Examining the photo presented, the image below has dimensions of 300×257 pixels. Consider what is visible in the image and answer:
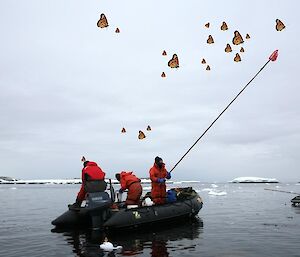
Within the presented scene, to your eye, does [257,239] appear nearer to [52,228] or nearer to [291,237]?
[291,237]

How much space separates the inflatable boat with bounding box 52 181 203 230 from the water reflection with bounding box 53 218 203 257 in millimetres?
394

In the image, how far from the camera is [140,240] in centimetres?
1294

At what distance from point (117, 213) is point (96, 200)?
4.24 ft

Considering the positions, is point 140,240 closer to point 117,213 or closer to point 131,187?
point 117,213

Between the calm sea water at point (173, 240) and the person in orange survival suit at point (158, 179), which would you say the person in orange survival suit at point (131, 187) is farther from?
the calm sea water at point (173, 240)

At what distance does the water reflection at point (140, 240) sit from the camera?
36.6ft

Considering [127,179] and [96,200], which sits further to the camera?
[127,179]

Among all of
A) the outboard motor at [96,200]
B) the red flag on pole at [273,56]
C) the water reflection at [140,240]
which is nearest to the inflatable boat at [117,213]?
the outboard motor at [96,200]

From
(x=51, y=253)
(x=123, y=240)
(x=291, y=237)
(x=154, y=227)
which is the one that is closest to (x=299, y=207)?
(x=291, y=237)

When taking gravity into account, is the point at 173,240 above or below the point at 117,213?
below

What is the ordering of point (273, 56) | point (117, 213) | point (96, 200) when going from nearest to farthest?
point (96, 200) < point (117, 213) < point (273, 56)

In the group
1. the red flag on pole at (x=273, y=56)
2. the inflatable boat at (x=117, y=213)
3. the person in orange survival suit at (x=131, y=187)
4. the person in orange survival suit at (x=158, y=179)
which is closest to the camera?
the inflatable boat at (x=117, y=213)

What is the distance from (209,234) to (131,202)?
3524 millimetres

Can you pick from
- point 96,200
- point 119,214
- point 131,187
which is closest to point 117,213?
point 119,214
